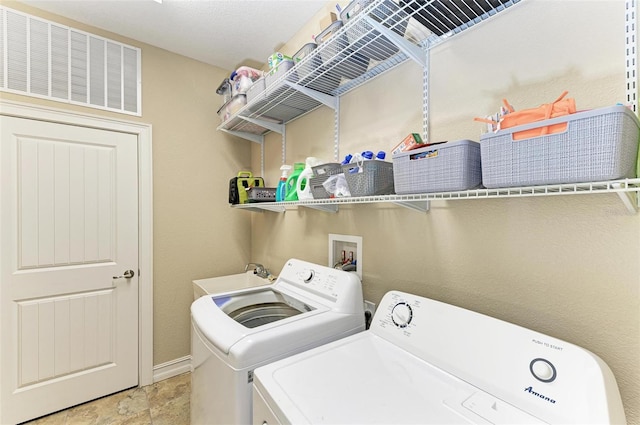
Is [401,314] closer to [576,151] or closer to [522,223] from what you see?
[522,223]

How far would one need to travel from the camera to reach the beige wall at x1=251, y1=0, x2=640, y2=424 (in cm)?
81

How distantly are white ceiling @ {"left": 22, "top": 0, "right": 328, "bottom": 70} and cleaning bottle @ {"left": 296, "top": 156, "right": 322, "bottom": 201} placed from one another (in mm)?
1094

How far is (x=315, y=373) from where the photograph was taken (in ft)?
3.00

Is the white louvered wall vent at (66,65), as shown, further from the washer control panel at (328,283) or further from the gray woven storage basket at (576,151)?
the gray woven storage basket at (576,151)

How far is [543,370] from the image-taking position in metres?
0.74

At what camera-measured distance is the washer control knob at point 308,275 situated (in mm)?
1563

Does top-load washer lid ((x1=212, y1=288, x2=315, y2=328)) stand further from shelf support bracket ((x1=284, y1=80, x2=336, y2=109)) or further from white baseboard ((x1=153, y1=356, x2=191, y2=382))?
white baseboard ((x1=153, y1=356, x2=191, y2=382))

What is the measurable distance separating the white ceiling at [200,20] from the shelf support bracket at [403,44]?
952mm

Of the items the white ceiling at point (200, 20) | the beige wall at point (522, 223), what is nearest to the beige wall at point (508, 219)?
the beige wall at point (522, 223)

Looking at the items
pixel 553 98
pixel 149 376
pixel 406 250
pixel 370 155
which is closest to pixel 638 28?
pixel 553 98

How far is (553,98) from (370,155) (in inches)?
25.3

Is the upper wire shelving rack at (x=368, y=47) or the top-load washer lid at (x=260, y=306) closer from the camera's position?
the upper wire shelving rack at (x=368, y=47)

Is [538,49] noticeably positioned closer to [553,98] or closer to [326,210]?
[553,98]

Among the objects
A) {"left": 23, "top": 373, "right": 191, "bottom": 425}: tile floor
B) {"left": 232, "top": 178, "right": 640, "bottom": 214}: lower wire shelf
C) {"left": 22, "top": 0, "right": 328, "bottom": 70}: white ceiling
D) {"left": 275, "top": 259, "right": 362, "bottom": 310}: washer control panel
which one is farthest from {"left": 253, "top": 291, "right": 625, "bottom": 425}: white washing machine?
{"left": 22, "top": 0, "right": 328, "bottom": 70}: white ceiling
